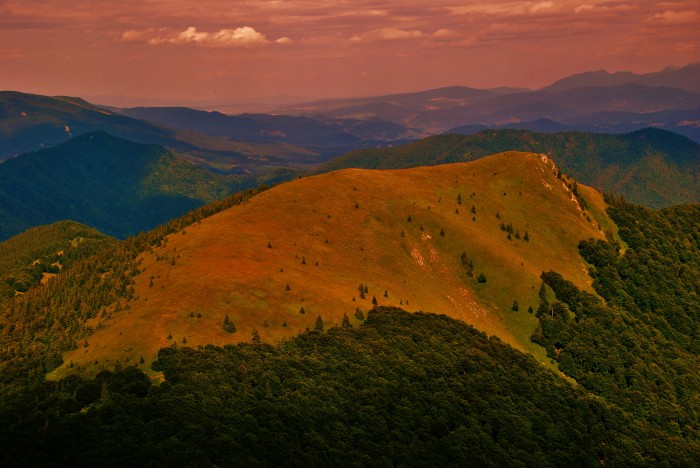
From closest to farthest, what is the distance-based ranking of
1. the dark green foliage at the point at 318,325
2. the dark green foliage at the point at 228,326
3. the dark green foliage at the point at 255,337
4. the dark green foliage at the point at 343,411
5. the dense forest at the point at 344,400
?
the dark green foliage at the point at 343,411 < the dense forest at the point at 344,400 < the dark green foliage at the point at 255,337 < the dark green foliage at the point at 228,326 < the dark green foliage at the point at 318,325

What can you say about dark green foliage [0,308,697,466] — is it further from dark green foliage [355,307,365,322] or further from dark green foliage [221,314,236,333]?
dark green foliage [221,314,236,333]

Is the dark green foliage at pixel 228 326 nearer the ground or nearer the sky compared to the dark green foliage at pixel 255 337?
nearer the sky

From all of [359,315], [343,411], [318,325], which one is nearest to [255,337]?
[318,325]

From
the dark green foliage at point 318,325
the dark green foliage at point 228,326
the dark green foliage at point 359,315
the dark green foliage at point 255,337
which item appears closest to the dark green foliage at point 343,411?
the dark green foliage at point 255,337

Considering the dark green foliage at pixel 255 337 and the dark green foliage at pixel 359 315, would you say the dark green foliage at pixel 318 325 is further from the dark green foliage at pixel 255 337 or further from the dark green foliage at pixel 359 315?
the dark green foliage at pixel 255 337

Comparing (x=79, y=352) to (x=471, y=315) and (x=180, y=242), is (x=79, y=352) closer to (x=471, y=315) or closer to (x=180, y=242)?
(x=180, y=242)

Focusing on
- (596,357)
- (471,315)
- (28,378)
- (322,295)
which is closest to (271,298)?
(322,295)

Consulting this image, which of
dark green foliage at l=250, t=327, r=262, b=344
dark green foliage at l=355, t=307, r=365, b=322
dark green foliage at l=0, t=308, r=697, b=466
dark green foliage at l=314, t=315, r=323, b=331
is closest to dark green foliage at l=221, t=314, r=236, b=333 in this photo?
dark green foliage at l=250, t=327, r=262, b=344

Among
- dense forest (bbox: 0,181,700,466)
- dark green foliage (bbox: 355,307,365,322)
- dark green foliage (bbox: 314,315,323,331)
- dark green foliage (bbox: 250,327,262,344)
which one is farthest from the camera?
dark green foliage (bbox: 355,307,365,322)

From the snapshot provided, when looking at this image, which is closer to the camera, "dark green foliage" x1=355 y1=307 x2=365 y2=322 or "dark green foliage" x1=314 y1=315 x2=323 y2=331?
"dark green foliage" x1=314 y1=315 x2=323 y2=331

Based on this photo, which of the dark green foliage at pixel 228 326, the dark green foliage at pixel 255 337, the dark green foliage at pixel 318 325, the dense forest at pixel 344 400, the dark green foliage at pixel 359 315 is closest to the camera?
the dense forest at pixel 344 400
